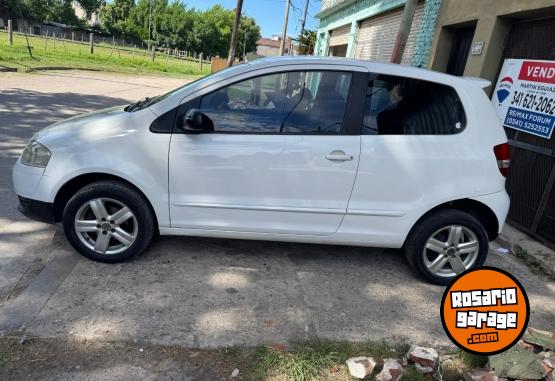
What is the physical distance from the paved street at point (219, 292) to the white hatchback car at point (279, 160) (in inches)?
12.1

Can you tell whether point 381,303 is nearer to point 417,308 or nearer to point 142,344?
point 417,308

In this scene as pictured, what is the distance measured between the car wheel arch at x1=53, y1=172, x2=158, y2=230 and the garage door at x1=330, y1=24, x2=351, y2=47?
1289cm

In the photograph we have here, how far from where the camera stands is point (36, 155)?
3.32 meters

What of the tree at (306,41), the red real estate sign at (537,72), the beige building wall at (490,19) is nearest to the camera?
the red real estate sign at (537,72)

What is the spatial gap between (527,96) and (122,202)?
15.9ft

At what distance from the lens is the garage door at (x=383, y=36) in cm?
899

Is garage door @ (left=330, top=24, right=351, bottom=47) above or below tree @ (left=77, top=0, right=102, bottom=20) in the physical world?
below

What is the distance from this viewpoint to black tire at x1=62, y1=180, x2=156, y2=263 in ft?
10.7

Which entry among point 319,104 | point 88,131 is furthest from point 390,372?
point 88,131

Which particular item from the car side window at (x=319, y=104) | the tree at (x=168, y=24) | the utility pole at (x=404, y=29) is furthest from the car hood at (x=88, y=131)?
the tree at (x=168, y=24)

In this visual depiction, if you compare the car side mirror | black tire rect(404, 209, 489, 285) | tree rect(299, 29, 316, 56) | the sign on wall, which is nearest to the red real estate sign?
the sign on wall

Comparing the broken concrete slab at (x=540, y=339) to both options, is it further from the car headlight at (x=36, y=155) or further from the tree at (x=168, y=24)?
the tree at (x=168, y=24)

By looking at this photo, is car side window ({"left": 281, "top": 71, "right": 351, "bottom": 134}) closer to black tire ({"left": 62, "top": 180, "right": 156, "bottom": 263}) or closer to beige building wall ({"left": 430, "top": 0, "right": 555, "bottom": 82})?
black tire ({"left": 62, "top": 180, "right": 156, "bottom": 263})

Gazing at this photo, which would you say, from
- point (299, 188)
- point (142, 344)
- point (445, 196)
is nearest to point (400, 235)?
point (445, 196)
